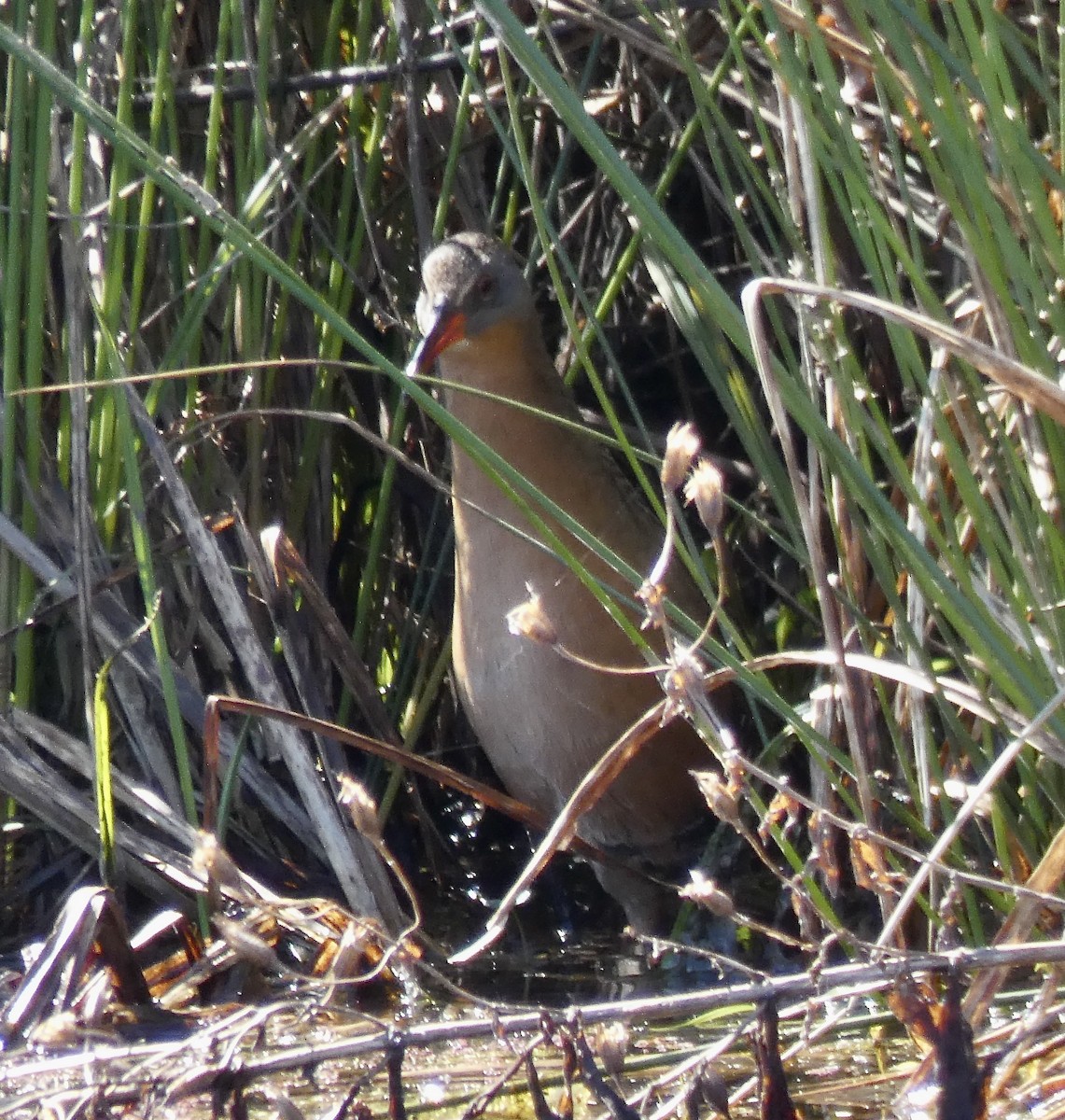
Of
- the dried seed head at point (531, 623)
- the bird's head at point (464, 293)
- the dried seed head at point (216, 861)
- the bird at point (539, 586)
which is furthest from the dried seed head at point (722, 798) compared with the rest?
the bird's head at point (464, 293)

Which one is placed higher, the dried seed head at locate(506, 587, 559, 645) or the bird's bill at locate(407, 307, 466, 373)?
the bird's bill at locate(407, 307, 466, 373)

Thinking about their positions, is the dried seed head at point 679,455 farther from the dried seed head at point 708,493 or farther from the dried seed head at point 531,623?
the dried seed head at point 531,623

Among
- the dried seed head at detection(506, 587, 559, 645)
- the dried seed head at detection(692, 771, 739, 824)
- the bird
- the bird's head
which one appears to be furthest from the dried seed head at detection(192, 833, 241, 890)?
the bird's head

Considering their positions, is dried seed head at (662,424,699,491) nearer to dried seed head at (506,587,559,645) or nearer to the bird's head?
dried seed head at (506,587,559,645)

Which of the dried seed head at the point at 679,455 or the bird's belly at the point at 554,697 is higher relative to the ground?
the dried seed head at the point at 679,455

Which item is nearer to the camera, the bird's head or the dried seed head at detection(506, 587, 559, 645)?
the dried seed head at detection(506, 587, 559, 645)

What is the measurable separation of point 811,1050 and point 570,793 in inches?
33.4

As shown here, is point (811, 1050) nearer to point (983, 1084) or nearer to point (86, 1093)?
point (983, 1084)

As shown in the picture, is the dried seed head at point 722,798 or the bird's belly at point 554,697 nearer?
the dried seed head at point 722,798

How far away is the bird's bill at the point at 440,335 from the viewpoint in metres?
2.77

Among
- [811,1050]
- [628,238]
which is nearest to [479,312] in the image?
[628,238]

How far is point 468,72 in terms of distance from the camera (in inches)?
84.6

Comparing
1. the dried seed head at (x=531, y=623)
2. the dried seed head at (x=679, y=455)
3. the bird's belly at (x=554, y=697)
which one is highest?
the dried seed head at (x=679, y=455)

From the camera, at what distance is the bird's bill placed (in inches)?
109
